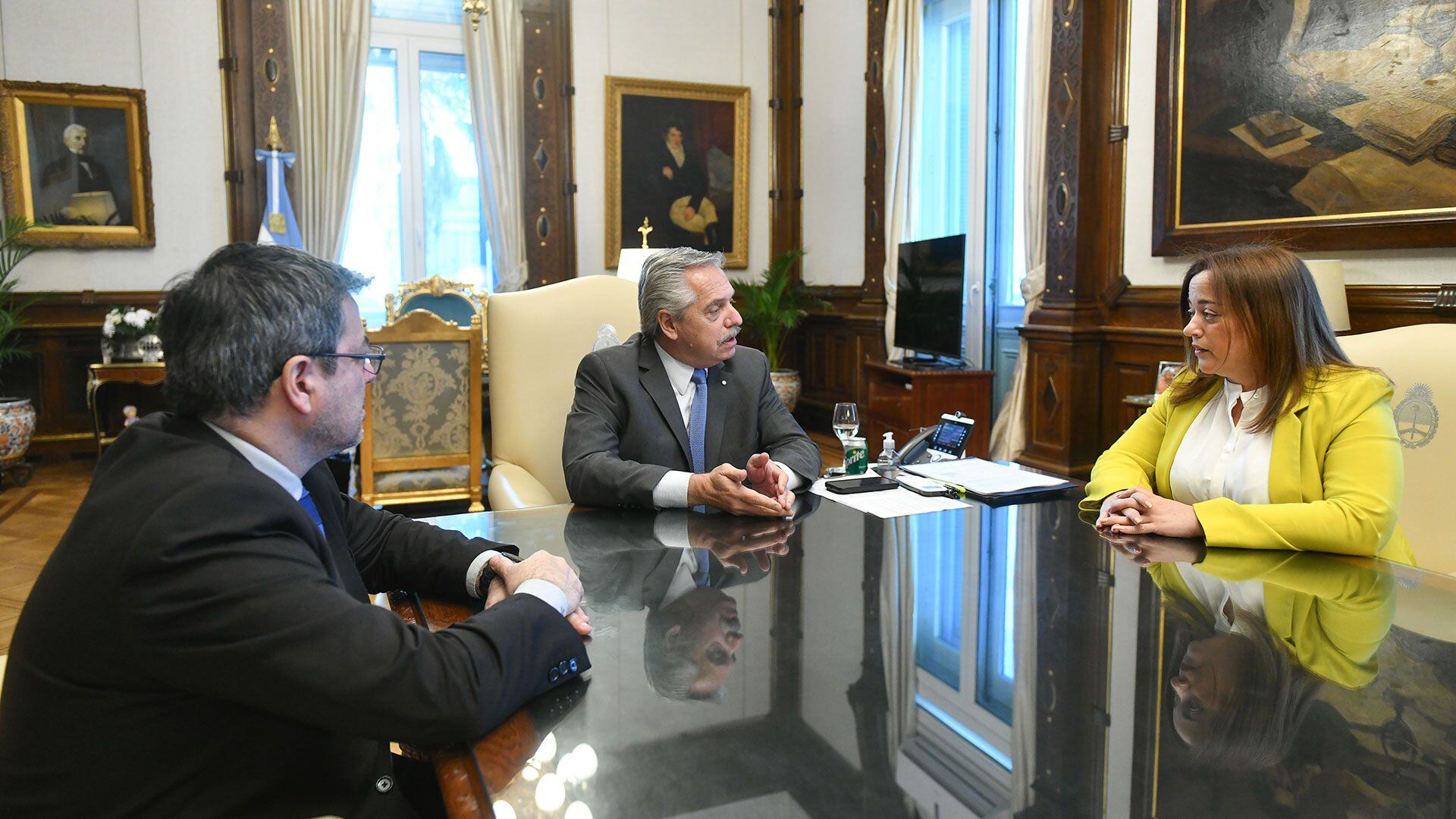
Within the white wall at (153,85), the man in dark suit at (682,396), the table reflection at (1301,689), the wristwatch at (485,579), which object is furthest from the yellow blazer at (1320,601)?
the white wall at (153,85)

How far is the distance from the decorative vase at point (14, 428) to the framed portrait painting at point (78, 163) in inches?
49.9

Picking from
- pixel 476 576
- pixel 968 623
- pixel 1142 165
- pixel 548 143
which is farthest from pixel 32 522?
pixel 1142 165

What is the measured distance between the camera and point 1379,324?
148 inches

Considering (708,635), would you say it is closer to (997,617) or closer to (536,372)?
(997,617)

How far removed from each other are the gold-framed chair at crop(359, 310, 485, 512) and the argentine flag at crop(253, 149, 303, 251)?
3401 mm

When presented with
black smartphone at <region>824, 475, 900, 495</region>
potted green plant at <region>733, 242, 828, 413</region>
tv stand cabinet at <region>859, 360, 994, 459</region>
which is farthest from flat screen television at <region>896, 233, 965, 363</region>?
black smartphone at <region>824, 475, 900, 495</region>

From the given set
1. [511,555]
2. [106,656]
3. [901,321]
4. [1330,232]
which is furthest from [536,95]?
[106,656]

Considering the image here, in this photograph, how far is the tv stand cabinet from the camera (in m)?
5.65

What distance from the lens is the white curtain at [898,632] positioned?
1.09 meters

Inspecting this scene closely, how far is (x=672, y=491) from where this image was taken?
2.11 meters

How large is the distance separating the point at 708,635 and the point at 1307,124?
12.6 feet

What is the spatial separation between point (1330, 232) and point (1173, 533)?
107 inches

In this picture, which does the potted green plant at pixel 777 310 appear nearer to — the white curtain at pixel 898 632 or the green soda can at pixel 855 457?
the green soda can at pixel 855 457

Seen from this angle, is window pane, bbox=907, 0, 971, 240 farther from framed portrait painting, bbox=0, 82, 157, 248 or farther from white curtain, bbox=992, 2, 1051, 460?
framed portrait painting, bbox=0, 82, 157, 248
